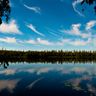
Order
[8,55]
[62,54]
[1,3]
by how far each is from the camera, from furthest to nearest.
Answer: [62,54] < [8,55] < [1,3]

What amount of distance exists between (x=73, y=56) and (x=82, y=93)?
157681 millimetres

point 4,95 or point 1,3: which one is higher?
point 1,3

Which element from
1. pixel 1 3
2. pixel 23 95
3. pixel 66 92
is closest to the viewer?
pixel 23 95

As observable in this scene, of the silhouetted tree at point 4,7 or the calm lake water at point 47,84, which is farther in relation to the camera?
the silhouetted tree at point 4,7

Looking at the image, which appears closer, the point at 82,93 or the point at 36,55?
the point at 82,93

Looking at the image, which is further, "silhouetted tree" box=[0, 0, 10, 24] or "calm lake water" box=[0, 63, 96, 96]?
"silhouetted tree" box=[0, 0, 10, 24]

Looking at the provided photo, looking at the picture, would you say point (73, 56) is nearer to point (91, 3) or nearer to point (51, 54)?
point (51, 54)

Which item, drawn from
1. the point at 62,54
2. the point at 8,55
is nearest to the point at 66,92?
the point at 8,55

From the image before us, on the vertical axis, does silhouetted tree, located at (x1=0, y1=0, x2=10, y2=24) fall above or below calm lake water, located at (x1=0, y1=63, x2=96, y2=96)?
above

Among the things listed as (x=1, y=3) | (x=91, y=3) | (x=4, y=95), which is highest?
(x=1, y=3)

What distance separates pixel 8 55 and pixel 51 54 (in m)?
29.5

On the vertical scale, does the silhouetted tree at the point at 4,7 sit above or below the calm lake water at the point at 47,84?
above

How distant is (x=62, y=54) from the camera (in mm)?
179250

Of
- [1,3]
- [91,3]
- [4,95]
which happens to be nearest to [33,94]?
[4,95]
